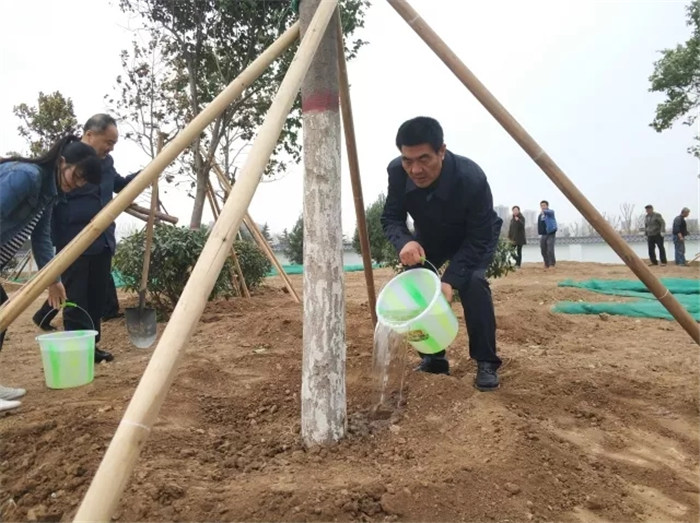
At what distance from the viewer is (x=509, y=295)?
6.95m

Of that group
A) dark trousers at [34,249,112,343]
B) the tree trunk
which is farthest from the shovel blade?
the tree trunk

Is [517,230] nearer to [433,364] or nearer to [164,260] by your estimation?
[164,260]

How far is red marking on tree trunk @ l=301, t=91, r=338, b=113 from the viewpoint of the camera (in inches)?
78.7

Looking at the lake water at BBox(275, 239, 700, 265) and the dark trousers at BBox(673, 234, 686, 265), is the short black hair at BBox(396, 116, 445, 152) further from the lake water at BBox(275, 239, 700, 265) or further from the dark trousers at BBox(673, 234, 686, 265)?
the lake water at BBox(275, 239, 700, 265)

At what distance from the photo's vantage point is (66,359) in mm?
2775

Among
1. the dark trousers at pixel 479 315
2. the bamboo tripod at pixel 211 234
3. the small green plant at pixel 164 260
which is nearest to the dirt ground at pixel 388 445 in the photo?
the dark trousers at pixel 479 315

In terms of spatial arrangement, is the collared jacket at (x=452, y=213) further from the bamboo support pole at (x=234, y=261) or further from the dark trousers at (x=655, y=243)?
the dark trousers at (x=655, y=243)

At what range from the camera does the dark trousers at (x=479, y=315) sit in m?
2.63

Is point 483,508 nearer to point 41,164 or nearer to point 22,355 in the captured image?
point 41,164

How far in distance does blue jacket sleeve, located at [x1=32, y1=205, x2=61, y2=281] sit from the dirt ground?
2.45ft

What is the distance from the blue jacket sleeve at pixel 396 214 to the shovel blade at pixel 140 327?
2.33m

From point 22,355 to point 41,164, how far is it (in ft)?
6.59

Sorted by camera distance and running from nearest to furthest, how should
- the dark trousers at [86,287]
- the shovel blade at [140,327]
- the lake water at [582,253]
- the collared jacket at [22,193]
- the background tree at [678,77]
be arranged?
the collared jacket at [22,193] → the dark trousers at [86,287] → the shovel blade at [140,327] → the background tree at [678,77] → the lake water at [582,253]

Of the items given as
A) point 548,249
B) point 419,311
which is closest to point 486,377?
point 419,311
